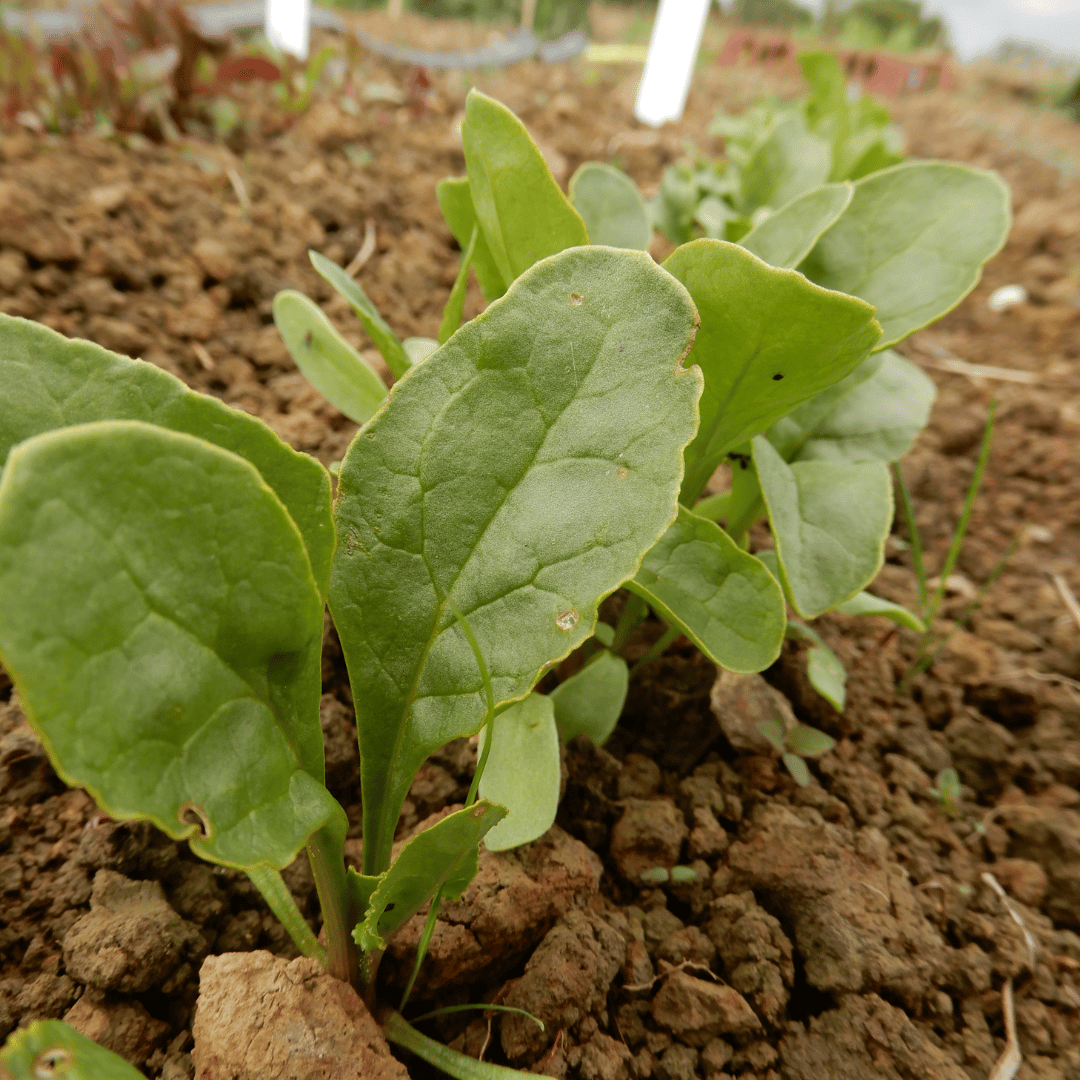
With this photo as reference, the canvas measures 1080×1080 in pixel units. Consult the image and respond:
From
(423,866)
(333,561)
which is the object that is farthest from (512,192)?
(423,866)

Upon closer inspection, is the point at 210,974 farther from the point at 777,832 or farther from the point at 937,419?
the point at 937,419

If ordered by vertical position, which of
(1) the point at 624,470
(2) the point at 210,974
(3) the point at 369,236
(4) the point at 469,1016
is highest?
(1) the point at 624,470

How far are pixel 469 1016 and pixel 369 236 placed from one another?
194 cm

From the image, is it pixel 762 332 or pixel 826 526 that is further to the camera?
pixel 826 526

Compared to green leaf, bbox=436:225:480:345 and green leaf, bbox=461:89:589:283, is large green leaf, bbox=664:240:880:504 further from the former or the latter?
green leaf, bbox=436:225:480:345

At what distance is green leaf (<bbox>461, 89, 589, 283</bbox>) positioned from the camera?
2.97ft

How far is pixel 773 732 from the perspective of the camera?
1.25 meters

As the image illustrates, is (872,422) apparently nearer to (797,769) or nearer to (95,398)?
(797,769)

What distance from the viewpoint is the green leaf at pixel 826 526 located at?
3.18 ft

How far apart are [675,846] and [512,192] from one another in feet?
2.70

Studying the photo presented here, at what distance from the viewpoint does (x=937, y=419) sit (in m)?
2.20

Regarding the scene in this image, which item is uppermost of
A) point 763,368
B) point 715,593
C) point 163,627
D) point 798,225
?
point 798,225

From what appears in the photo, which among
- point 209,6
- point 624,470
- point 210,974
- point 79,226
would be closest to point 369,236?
point 79,226

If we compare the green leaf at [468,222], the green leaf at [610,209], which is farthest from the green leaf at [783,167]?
the green leaf at [468,222]
